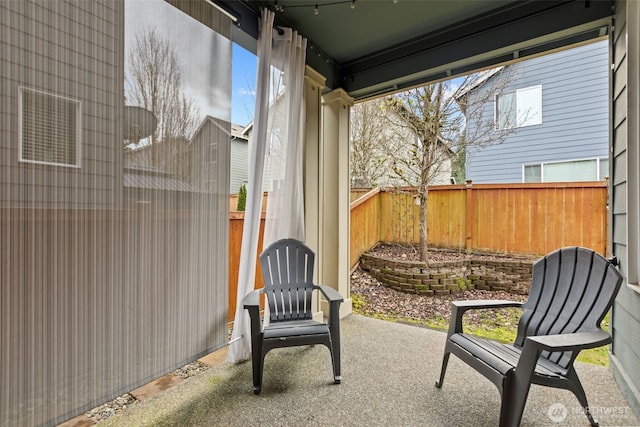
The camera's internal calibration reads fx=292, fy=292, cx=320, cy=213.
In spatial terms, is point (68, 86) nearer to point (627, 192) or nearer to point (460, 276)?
point (627, 192)

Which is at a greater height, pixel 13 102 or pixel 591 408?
pixel 13 102

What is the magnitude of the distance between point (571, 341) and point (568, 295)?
50cm

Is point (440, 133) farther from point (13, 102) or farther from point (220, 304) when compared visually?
point (13, 102)

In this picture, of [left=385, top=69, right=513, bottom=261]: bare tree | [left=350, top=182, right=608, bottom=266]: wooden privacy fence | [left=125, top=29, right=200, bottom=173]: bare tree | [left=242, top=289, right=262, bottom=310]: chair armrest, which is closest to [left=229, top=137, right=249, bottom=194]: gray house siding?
[left=125, top=29, right=200, bottom=173]: bare tree

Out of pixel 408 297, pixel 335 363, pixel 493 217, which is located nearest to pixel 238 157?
pixel 335 363

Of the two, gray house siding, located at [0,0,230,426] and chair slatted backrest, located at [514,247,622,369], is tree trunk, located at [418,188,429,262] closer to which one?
chair slatted backrest, located at [514,247,622,369]

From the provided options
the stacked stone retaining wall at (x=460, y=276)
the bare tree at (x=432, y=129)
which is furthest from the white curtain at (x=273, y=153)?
the bare tree at (x=432, y=129)

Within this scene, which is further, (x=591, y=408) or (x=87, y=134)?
(x=591, y=408)

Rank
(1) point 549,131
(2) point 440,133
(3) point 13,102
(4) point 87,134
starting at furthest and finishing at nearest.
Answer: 1. (1) point 549,131
2. (2) point 440,133
3. (4) point 87,134
4. (3) point 13,102

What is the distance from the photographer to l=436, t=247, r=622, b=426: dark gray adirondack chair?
4.44 ft

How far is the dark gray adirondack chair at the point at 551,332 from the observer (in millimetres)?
1354

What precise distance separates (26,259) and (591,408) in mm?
2976

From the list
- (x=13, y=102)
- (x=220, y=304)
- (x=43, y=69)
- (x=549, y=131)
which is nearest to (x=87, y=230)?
(x=13, y=102)

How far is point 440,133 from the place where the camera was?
418 centimetres
